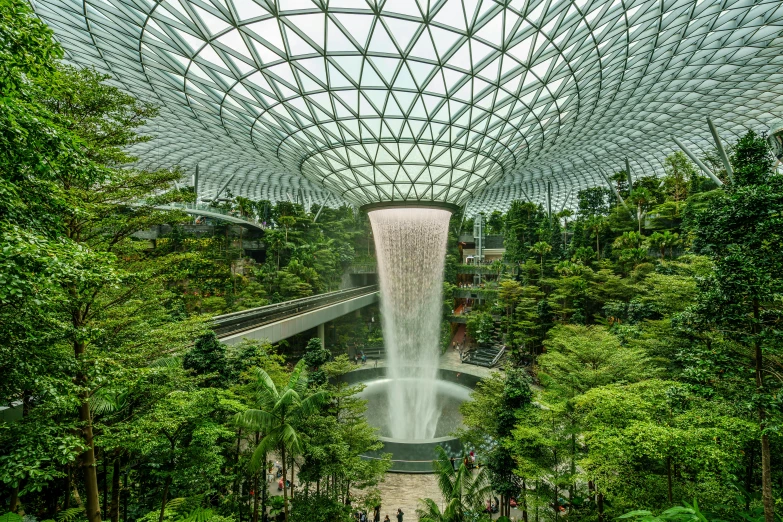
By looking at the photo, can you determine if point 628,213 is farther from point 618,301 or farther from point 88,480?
point 88,480

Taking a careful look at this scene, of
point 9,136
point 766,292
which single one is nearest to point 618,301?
point 766,292

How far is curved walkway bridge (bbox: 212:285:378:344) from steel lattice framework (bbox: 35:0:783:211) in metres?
12.5

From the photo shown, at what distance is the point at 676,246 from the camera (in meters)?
34.7

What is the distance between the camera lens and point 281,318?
26438 millimetres

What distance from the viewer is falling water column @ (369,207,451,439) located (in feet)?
116

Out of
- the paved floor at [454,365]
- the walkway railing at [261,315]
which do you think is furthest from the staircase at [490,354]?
the walkway railing at [261,315]

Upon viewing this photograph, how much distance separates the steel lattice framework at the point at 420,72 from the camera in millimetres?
17734

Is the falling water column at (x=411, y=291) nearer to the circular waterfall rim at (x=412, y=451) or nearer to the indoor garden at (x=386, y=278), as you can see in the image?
the indoor garden at (x=386, y=278)

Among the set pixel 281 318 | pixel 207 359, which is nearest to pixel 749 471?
pixel 207 359

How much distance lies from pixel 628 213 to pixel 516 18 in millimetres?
36884

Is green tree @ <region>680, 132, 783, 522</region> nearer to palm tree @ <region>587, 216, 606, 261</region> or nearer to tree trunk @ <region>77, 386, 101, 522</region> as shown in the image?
tree trunk @ <region>77, 386, 101, 522</region>

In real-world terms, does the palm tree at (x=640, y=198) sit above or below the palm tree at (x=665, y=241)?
above

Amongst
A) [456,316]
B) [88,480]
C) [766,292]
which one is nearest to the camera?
[766,292]

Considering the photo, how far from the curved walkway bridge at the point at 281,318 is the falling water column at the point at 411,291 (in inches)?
235
